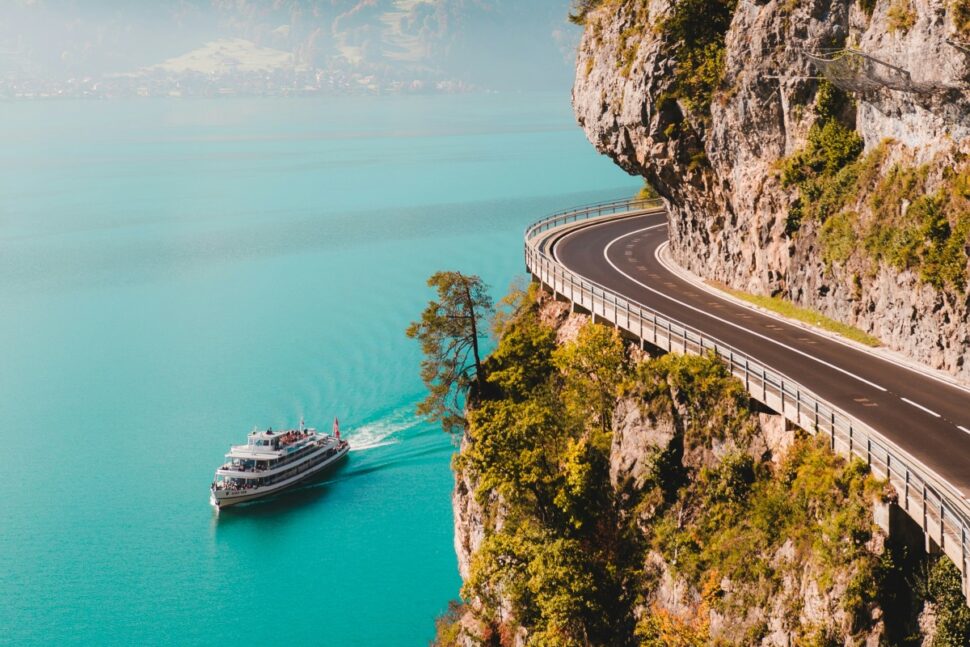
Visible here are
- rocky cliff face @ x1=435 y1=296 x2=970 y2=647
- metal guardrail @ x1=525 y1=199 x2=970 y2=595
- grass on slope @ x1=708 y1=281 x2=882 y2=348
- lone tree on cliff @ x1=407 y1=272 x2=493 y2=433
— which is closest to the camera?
metal guardrail @ x1=525 y1=199 x2=970 y2=595

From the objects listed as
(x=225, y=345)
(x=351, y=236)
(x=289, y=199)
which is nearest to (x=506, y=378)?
(x=225, y=345)

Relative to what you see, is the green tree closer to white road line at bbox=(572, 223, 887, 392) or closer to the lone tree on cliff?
white road line at bbox=(572, 223, 887, 392)

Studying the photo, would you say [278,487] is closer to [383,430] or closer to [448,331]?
[383,430]

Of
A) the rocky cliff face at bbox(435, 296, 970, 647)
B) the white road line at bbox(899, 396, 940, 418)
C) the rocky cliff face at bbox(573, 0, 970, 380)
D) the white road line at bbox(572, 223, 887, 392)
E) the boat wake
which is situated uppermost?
the rocky cliff face at bbox(573, 0, 970, 380)

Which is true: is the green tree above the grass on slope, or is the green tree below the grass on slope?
below

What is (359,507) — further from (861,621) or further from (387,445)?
(861,621)

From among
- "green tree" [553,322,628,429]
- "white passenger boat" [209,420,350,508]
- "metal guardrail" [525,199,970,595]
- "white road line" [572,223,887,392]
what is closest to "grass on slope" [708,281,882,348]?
"white road line" [572,223,887,392]
